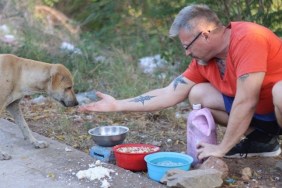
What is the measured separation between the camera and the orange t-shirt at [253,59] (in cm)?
359

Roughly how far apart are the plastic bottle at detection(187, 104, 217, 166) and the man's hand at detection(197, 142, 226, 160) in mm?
88

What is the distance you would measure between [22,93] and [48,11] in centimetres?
644

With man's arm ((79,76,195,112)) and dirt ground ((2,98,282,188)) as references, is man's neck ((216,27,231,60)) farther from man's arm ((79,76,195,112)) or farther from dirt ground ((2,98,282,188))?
dirt ground ((2,98,282,188))

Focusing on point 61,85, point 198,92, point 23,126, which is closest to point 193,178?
point 198,92

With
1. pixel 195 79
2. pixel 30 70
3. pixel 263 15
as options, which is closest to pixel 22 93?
pixel 30 70

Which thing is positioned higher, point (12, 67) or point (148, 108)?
point (12, 67)

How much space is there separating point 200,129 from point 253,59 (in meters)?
0.74

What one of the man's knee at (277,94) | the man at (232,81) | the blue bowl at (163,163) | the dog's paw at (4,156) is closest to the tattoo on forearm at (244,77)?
the man at (232,81)

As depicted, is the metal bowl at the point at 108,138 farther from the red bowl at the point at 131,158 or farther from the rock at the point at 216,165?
the rock at the point at 216,165

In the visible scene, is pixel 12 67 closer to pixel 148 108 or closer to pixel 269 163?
pixel 148 108

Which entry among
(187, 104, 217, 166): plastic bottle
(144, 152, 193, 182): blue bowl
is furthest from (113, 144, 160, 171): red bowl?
(187, 104, 217, 166): plastic bottle

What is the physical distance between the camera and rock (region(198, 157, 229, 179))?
12.3 ft

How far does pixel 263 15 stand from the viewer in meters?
6.33

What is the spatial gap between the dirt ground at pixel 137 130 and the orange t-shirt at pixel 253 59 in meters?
0.49
